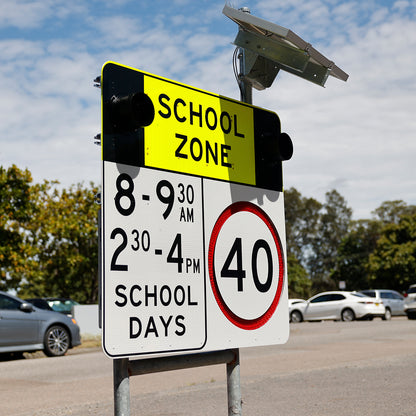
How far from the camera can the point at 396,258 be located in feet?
149

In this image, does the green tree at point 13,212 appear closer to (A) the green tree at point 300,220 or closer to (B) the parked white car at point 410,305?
(B) the parked white car at point 410,305

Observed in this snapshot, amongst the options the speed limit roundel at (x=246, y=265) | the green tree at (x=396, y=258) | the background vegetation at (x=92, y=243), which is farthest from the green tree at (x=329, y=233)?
the speed limit roundel at (x=246, y=265)

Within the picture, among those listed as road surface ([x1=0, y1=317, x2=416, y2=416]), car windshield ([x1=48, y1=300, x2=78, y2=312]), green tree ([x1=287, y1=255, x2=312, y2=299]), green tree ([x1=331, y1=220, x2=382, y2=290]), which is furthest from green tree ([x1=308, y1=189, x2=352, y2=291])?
road surface ([x1=0, y1=317, x2=416, y2=416])

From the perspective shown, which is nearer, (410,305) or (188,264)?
(188,264)

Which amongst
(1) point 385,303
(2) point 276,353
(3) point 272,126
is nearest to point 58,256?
(1) point 385,303

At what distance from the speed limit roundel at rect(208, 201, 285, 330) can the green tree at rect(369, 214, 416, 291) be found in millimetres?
44353

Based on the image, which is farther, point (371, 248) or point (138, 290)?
point (371, 248)

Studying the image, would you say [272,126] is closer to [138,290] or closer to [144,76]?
[144,76]

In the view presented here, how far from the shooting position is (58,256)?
3356 centimetres

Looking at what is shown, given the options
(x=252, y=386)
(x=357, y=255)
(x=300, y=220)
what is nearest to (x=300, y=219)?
(x=300, y=220)

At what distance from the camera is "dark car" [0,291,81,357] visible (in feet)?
44.9

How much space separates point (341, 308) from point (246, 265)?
85.3 feet

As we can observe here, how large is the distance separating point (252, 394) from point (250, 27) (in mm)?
6042

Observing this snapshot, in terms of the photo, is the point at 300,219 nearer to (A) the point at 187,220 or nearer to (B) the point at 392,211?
(B) the point at 392,211
